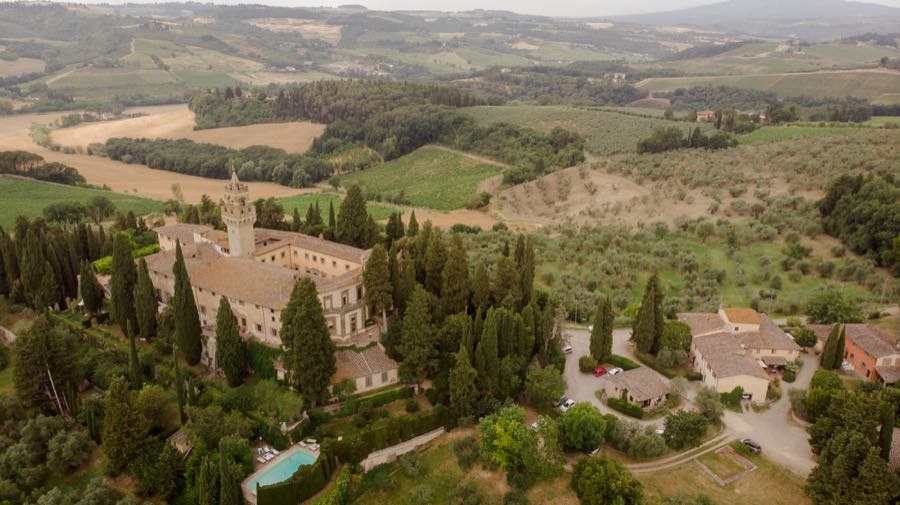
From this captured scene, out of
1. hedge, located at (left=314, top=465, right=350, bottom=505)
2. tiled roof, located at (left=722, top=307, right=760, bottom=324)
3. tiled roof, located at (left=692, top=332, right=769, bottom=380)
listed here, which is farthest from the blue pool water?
tiled roof, located at (left=722, top=307, right=760, bottom=324)

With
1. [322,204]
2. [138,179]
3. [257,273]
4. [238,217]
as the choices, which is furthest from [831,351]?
[138,179]

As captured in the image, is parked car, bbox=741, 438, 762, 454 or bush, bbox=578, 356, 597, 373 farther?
bush, bbox=578, 356, 597, 373

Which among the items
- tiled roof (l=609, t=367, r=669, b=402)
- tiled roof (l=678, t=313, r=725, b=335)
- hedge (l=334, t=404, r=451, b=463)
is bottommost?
hedge (l=334, t=404, r=451, b=463)

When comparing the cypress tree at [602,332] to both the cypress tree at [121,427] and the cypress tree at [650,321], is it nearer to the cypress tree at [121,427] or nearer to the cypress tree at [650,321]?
the cypress tree at [650,321]

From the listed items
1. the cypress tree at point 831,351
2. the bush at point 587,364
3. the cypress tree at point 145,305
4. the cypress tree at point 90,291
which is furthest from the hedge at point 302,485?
the cypress tree at point 831,351

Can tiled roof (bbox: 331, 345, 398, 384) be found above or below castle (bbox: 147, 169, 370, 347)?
Result: below

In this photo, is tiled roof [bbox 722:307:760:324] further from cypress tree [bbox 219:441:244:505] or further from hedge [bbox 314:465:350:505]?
cypress tree [bbox 219:441:244:505]
